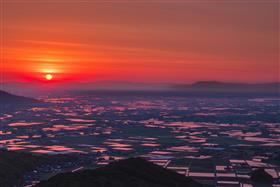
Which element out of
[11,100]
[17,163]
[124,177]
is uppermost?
[11,100]

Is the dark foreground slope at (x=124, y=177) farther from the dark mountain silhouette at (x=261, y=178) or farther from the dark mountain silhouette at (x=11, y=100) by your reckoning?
the dark mountain silhouette at (x=11, y=100)

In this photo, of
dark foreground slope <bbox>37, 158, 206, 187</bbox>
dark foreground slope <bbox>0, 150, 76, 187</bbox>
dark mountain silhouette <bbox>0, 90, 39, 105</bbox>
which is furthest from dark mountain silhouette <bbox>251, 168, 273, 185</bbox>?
dark mountain silhouette <bbox>0, 90, 39, 105</bbox>

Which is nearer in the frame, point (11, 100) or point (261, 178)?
point (261, 178)

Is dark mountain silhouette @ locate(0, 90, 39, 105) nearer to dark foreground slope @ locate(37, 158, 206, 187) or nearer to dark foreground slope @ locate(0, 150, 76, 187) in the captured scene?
dark foreground slope @ locate(0, 150, 76, 187)

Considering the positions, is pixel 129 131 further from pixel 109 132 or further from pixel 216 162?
pixel 216 162

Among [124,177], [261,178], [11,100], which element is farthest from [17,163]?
[11,100]

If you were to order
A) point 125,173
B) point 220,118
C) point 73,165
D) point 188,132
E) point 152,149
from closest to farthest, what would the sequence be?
point 125,173, point 73,165, point 152,149, point 188,132, point 220,118

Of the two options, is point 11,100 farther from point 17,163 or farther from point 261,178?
point 261,178

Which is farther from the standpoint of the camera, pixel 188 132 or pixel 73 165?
pixel 188 132

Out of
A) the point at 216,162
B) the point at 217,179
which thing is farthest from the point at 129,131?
the point at 217,179
